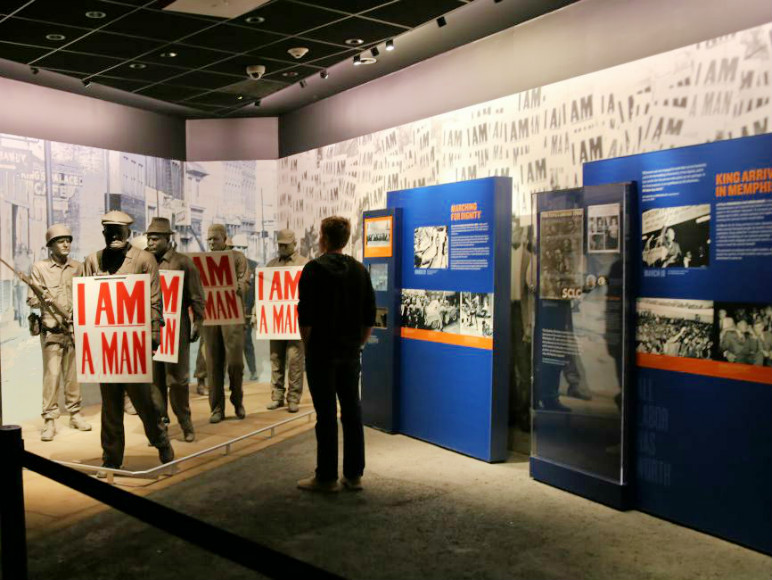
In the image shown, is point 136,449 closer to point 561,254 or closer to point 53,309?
point 53,309

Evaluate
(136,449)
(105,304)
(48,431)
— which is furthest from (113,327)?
(48,431)

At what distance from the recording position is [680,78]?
194 inches

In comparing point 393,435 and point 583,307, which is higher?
point 583,307

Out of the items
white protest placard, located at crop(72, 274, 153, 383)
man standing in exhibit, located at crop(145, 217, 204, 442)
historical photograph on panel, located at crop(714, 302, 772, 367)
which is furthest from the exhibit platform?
historical photograph on panel, located at crop(714, 302, 772, 367)

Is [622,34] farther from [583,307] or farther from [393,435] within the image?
[393,435]

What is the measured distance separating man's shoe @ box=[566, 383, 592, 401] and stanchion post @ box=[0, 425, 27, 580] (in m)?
3.38

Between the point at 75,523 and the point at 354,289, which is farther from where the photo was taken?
the point at 354,289

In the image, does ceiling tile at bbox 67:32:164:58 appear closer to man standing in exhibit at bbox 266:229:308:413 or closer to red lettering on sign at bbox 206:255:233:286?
A: red lettering on sign at bbox 206:255:233:286

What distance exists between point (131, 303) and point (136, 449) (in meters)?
1.79

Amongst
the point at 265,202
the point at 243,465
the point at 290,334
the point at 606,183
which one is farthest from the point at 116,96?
the point at 606,183

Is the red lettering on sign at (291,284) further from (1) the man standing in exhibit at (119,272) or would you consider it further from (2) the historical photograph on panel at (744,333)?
(2) the historical photograph on panel at (744,333)

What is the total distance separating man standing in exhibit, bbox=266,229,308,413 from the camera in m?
7.94

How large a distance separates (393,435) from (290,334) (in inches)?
62.6

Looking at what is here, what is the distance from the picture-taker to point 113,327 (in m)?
5.38
